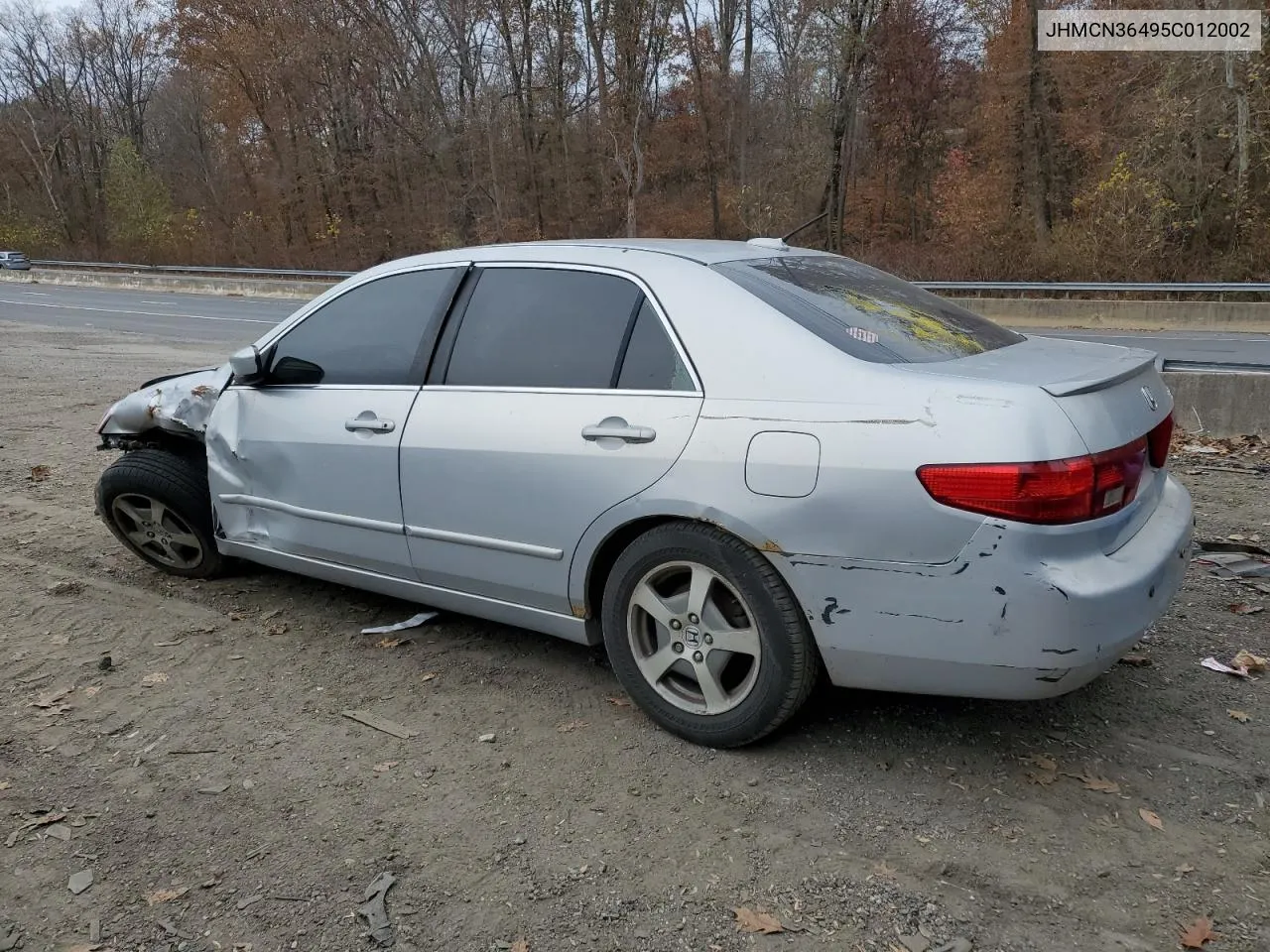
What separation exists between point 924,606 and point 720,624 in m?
0.66

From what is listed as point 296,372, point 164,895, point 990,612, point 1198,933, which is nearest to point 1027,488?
point 990,612

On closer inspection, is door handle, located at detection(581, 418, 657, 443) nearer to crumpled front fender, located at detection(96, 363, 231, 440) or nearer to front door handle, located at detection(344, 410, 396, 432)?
front door handle, located at detection(344, 410, 396, 432)

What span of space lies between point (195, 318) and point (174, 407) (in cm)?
1852

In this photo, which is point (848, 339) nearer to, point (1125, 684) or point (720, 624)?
point (720, 624)

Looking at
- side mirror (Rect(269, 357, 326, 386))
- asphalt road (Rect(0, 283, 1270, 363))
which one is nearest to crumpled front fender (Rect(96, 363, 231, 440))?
side mirror (Rect(269, 357, 326, 386))

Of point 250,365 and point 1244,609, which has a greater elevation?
point 250,365

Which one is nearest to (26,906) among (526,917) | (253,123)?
(526,917)

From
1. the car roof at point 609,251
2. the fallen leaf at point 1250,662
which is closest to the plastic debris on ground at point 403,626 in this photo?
the car roof at point 609,251

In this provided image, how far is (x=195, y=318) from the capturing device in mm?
21188

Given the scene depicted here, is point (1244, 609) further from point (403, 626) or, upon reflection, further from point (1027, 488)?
point (403, 626)

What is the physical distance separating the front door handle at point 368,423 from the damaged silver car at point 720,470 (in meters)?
0.01

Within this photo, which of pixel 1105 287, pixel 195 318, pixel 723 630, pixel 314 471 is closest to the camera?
pixel 723 630

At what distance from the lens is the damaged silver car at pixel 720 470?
2.59m

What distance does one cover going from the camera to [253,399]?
4227 mm
